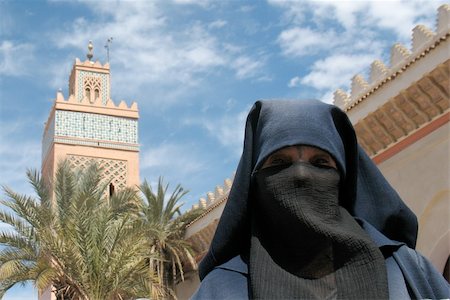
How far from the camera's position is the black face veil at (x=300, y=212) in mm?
1738

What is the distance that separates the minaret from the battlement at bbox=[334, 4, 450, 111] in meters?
9.63

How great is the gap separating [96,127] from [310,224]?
62.8 feet

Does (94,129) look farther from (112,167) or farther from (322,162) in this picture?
(322,162)

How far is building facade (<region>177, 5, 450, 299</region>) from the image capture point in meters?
9.37

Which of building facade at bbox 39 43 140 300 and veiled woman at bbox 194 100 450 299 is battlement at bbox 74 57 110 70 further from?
veiled woman at bbox 194 100 450 299

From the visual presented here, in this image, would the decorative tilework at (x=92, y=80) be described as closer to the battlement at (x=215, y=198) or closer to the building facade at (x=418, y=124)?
the battlement at (x=215, y=198)

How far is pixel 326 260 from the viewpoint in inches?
68.8

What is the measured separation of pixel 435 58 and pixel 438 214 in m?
1.88

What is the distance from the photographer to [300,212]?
5.90 ft

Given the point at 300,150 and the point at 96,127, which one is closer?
the point at 300,150

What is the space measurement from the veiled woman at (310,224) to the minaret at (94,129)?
18.0m

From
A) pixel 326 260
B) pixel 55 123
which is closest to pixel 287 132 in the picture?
pixel 326 260

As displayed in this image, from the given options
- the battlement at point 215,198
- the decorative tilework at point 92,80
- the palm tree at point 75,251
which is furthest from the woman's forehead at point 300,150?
the decorative tilework at point 92,80

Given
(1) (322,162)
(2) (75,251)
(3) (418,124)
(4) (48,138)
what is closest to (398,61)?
(3) (418,124)
